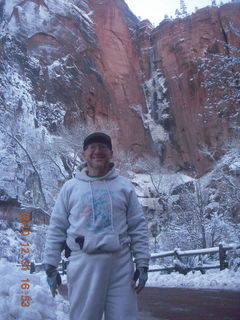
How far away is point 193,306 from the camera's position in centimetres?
526

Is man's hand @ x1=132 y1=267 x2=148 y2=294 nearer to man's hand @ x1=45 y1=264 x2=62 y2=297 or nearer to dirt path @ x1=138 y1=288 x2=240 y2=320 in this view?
man's hand @ x1=45 y1=264 x2=62 y2=297

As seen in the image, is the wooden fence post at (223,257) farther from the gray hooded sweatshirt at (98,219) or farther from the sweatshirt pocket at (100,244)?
the sweatshirt pocket at (100,244)

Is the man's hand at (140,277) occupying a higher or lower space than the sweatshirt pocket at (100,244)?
lower

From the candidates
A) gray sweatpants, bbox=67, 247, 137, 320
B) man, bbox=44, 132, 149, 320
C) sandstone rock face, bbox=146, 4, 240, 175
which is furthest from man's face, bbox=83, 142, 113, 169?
sandstone rock face, bbox=146, 4, 240, 175

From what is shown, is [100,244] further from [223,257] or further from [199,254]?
[199,254]

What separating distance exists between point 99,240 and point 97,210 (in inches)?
9.0

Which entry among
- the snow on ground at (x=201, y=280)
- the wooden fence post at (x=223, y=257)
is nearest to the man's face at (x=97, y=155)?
the snow on ground at (x=201, y=280)

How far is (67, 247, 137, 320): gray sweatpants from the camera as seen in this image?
2344 mm

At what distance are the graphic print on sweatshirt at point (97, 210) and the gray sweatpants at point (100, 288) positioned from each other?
0.19 m

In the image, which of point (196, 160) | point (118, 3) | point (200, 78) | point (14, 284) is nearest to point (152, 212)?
point (196, 160)

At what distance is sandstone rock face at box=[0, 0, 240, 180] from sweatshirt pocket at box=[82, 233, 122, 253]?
1058 inches

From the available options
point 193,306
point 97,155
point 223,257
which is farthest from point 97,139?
point 223,257

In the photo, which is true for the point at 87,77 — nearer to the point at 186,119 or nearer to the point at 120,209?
the point at 186,119

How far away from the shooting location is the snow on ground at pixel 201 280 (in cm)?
726
